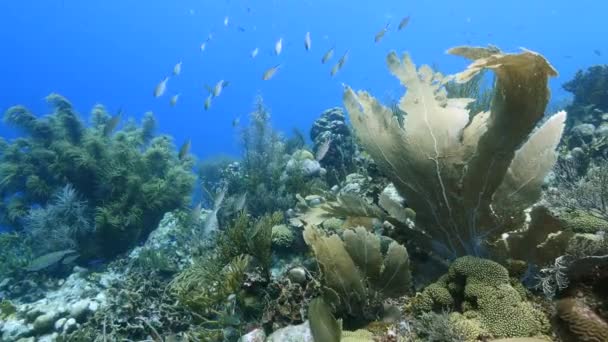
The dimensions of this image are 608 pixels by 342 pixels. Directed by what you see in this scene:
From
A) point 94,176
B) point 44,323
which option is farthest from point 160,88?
point 44,323

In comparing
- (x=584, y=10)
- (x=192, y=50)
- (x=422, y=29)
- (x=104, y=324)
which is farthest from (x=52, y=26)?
(x=584, y=10)

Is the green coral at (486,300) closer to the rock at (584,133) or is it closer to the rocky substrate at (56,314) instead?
the rocky substrate at (56,314)

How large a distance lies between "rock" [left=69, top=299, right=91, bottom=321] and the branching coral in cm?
501

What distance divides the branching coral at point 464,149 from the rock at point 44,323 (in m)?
5.51

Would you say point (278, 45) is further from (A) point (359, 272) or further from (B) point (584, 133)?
(A) point (359, 272)

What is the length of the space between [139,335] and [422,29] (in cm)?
16691

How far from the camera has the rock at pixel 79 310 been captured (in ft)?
18.8

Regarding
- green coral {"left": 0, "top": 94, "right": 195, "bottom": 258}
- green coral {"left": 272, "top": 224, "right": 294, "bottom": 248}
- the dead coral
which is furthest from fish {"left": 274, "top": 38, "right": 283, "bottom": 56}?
the dead coral

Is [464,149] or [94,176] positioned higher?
[94,176]

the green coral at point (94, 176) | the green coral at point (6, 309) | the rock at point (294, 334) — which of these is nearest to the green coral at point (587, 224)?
the rock at point (294, 334)

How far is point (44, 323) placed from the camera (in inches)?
226

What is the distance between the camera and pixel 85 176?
8789 mm

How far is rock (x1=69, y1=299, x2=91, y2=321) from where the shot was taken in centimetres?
572

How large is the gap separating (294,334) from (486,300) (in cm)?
153
